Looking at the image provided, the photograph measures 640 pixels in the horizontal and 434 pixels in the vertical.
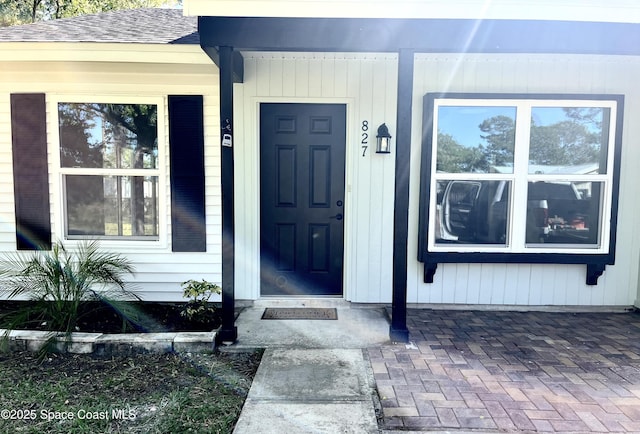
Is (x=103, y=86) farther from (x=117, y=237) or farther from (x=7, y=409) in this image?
(x=7, y=409)

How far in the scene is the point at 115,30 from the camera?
3.87 meters

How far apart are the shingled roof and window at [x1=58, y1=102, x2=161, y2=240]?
62 centimetres

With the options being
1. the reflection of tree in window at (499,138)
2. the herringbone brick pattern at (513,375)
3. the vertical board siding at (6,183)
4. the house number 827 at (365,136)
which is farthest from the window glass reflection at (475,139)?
the vertical board siding at (6,183)

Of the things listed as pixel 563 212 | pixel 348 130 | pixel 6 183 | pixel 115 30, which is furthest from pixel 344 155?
pixel 6 183

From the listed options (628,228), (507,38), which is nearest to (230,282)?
(507,38)

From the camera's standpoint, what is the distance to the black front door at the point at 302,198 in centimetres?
385

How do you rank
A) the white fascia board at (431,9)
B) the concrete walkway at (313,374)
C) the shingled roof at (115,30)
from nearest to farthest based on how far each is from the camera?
the concrete walkway at (313,374), the white fascia board at (431,9), the shingled roof at (115,30)

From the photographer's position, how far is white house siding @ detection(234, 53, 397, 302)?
3.75m

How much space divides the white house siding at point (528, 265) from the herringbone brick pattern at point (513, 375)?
305 mm

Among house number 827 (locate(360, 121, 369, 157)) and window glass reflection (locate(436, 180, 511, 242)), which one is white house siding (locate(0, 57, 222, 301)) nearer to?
house number 827 (locate(360, 121, 369, 157))

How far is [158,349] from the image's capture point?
9.34ft

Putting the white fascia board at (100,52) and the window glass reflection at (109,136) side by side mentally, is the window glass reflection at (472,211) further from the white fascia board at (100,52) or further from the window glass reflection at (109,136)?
the window glass reflection at (109,136)

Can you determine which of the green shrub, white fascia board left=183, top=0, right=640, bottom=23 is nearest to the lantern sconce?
white fascia board left=183, top=0, right=640, bottom=23

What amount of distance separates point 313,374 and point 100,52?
318 centimetres
